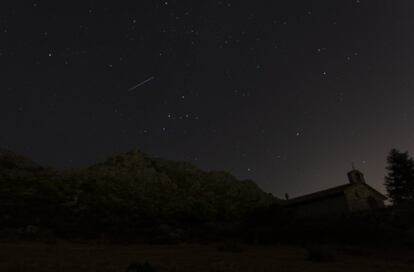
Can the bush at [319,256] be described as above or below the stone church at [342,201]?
below

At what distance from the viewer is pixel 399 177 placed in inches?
1663

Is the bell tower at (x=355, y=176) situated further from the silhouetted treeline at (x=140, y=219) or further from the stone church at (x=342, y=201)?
the silhouetted treeline at (x=140, y=219)

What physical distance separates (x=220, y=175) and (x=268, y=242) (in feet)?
172

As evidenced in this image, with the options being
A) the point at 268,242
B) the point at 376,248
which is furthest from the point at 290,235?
the point at 376,248

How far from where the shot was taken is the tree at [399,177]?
136 ft

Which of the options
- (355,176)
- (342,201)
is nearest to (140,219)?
(342,201)

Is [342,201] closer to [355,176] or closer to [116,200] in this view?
[355,176]

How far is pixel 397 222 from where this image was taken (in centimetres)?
2547

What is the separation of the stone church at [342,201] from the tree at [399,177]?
2.04 m

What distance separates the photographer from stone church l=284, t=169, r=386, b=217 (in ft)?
119

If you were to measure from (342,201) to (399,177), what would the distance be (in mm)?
11239

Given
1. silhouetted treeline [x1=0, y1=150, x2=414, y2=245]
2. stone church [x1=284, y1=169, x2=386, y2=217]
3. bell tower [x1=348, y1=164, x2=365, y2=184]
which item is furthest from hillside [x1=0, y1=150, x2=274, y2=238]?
bell tower [x1=348, y1=164, x2=365, y2=184]

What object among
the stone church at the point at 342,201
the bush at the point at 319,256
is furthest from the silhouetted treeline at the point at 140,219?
the bush at the point at 319,256

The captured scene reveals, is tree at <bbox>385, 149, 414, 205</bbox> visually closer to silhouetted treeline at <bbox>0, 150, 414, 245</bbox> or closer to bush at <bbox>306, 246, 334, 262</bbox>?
silhouetted treeline at <bbox>0, 150, 414, 245</bbox>
